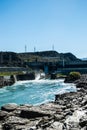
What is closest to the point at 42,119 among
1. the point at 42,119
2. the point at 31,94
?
the point at 42,119

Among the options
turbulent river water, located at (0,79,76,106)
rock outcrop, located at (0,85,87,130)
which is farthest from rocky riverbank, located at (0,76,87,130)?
turbulent river water, located at (0,79,76,106)

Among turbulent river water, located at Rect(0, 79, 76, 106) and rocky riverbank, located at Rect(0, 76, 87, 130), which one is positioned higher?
rocky riverbank, located at Rect(0, 76, 87, 130)

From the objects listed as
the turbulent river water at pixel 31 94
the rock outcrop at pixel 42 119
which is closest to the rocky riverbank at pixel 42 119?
the rock outcrop at pixel 42 119

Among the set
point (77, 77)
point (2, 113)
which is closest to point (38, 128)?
point (2, 113)

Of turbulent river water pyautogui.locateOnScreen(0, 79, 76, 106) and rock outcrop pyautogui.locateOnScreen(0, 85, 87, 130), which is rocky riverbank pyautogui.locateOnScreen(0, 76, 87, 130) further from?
turbulent river water pyautogui.locateOnScreen(0, 79, 76, 106)

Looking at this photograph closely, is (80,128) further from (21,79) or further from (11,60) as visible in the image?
(11,60)

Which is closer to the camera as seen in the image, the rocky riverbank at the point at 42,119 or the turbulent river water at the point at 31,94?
the rocky riverbank at the point at 42,119

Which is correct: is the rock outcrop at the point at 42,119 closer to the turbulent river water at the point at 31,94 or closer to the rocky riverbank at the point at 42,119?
the rocky riverbank at the point at 42,119

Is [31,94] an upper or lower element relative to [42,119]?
lower

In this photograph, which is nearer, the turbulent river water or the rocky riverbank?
the rocky riverbank

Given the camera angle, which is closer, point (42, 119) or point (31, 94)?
point (42, 119)

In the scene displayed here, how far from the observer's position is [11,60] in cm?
19850

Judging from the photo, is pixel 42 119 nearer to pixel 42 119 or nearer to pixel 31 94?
pixel 42 119

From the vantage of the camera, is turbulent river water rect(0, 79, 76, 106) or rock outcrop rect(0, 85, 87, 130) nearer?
rock outcrop rect(0, 85, 87, 130)
